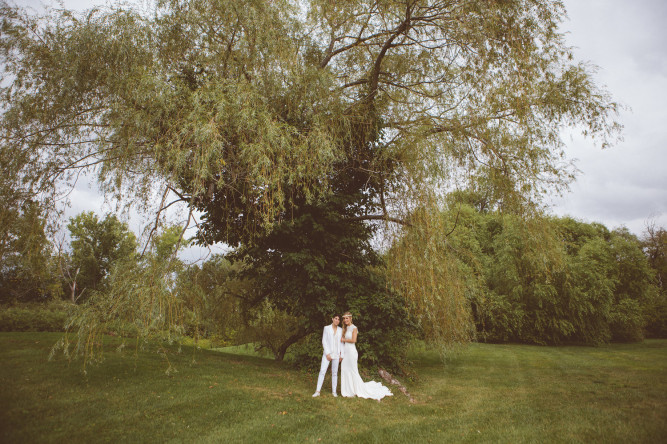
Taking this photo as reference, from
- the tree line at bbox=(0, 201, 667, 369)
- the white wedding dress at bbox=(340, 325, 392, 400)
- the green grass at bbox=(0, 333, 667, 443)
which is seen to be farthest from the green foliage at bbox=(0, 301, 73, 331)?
the white wedding dress at bbox=(340, 325, 392, 400)

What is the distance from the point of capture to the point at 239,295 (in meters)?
Answer: 11.7

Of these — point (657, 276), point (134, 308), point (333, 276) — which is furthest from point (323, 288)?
point (657, 276)

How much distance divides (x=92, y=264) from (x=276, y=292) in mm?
25238

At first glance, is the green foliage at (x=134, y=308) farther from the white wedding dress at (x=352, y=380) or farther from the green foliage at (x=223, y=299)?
the green foliage at (x=223, y=299)

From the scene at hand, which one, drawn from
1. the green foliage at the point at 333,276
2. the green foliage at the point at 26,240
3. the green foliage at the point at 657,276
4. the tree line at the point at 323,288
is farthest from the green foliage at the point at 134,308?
the green foliage at the point at 657,276

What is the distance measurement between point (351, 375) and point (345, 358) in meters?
0.36

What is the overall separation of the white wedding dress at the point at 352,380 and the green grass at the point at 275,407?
34cm

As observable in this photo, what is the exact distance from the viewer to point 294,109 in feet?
25.8

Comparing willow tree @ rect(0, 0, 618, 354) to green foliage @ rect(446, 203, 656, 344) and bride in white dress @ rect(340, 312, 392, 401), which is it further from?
green foliage @ rect(446, 203, 656, 344)

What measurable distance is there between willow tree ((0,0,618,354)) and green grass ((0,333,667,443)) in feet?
6.57

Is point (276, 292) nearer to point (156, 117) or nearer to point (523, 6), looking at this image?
point (156, 117)

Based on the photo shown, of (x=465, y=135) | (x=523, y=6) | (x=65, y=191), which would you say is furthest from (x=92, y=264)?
(x=523, y=6)

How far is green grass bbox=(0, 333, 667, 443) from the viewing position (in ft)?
15.0

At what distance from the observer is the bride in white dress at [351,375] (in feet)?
23.3
